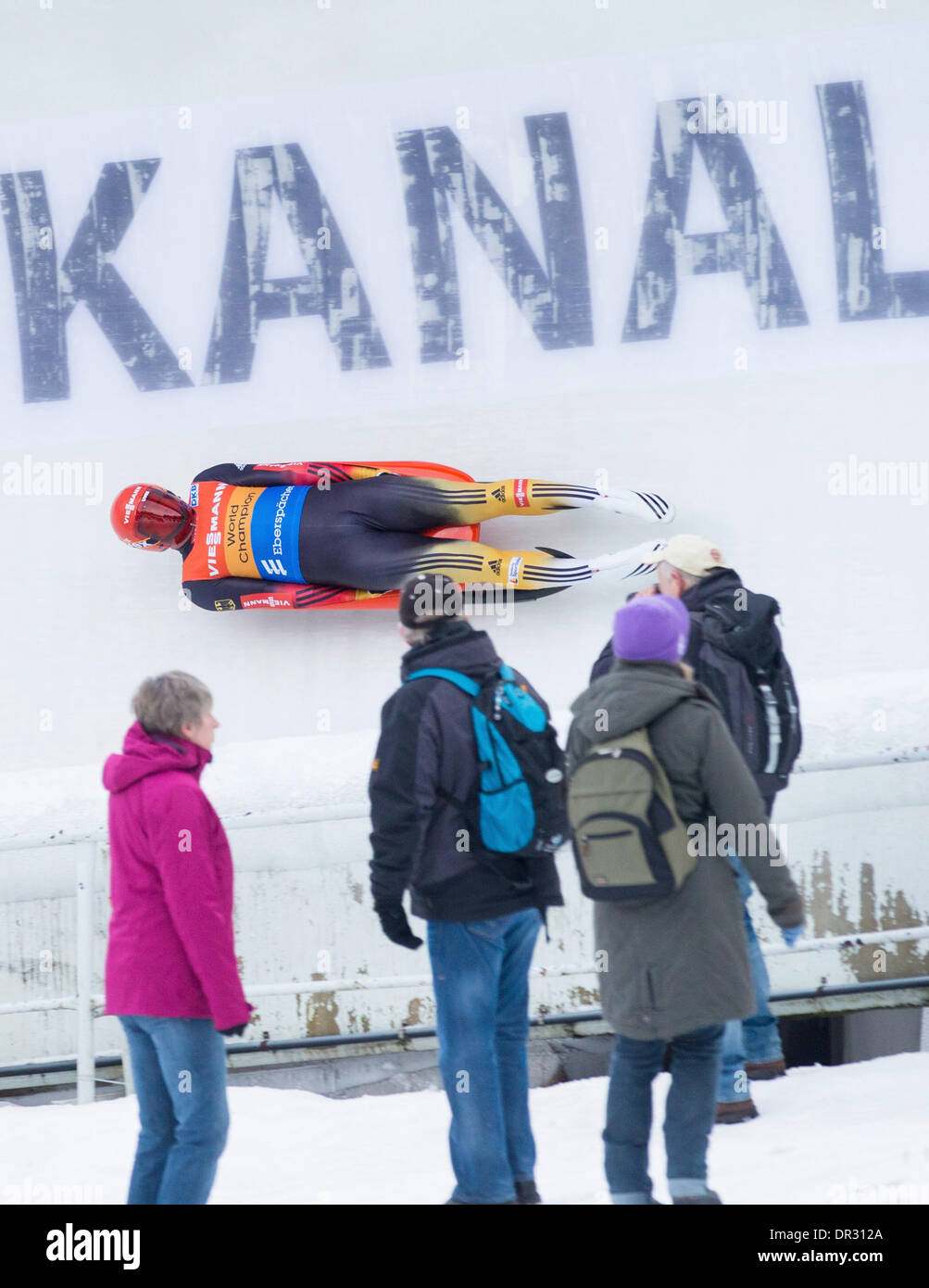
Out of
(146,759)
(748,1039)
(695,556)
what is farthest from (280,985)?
(695,556)

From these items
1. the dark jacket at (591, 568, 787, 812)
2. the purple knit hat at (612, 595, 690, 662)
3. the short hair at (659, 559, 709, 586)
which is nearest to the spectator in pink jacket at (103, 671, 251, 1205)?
Result: the purple knit hat at (612, 595, 690, 662)

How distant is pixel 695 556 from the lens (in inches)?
110

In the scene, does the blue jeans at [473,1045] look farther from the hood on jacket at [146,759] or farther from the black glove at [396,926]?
the hood on jacket at [146,759]

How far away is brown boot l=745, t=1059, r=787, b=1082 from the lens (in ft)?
9.61

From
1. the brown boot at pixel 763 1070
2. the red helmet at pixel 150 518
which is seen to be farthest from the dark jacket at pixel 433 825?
the red helmet at pixel 150 518

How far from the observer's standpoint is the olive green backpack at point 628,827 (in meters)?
1.95

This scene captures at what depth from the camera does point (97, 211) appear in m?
4.76

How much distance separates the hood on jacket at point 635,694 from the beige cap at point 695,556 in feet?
2.39

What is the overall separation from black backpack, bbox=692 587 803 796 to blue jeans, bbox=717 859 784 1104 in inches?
9.5

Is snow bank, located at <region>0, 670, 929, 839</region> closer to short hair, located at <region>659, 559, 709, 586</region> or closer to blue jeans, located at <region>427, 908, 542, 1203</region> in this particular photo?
short hair, located at <region>659, 559, 709, 586</region>

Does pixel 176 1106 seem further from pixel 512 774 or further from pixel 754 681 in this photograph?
pixel 754 681

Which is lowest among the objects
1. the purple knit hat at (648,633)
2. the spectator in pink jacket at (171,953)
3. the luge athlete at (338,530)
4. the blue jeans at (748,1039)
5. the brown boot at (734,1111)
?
the brown boot at (734,1111)

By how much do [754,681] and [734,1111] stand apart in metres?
0.89

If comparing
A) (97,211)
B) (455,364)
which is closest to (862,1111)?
(455,364)
